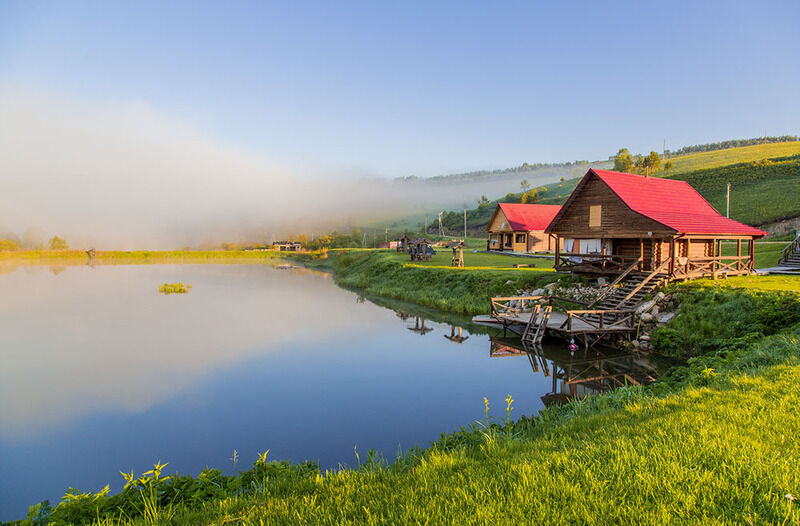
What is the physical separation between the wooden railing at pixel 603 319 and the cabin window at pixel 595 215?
6.90m

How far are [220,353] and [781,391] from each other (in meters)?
18.9

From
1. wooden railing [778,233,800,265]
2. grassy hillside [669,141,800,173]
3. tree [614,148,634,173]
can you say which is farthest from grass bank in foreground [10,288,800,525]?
grassy hillside [669,141,800,173]

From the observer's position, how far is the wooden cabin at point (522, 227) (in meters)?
48.2

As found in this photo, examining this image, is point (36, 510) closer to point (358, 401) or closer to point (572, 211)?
point (358, 401)

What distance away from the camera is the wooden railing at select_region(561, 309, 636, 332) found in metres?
17.4

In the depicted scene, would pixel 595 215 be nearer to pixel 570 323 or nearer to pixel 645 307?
pixel 645 307

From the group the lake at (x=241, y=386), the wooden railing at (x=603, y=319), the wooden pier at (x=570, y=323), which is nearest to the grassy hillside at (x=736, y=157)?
the wooden railing at (x=603, y=319)

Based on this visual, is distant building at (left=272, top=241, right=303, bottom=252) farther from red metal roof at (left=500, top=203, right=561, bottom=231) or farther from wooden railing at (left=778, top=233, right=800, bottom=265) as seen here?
wooden railing at (left=778, top=233, right=800, bottom=265)

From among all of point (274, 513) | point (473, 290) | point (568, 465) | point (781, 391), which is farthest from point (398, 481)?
point (473, 290)

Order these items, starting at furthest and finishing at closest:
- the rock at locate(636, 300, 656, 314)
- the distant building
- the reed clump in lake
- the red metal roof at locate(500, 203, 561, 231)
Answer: the distant building
the red metal roof at locate(500, 203, 561, 231)
the reed clump in lake
the rock at locate(636, 300, 656, 314)

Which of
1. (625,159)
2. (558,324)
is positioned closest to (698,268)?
(558,324)

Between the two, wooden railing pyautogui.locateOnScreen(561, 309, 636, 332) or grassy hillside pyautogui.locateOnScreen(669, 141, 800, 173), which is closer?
wooden railing pyautogui.locateOnScreen(561, 309, 636, 332)

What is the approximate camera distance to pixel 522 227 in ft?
157

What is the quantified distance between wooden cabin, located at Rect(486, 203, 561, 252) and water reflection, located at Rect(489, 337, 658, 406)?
102ft
